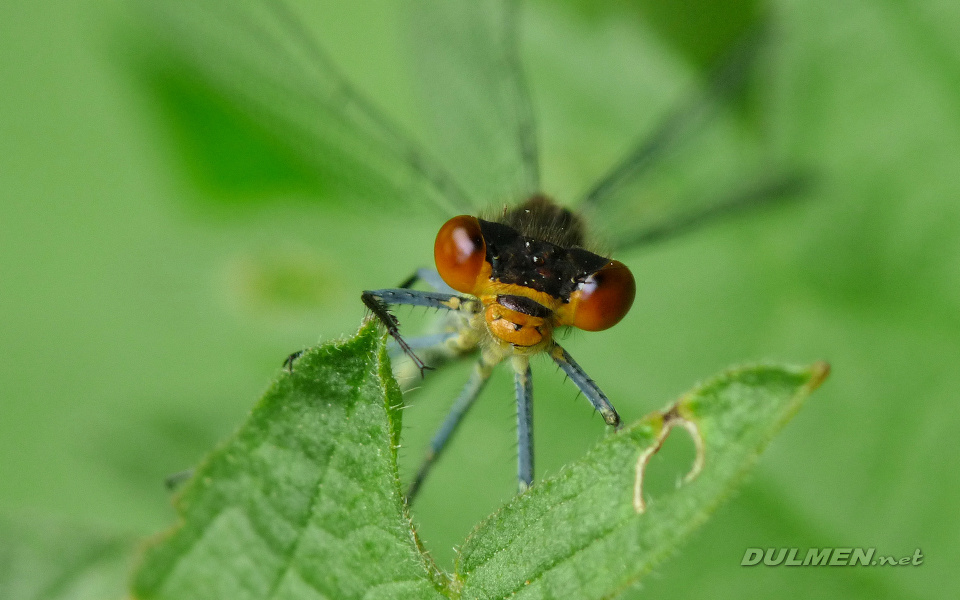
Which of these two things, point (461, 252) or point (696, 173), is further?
point (696, 173)

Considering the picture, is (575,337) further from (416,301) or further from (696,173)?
(416,301)

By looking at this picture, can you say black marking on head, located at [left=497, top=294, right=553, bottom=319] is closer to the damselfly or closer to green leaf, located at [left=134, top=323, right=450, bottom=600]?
the damselfly

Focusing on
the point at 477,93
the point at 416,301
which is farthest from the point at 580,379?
the point at 477,93

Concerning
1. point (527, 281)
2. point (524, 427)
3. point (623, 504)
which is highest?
point (527, 281)

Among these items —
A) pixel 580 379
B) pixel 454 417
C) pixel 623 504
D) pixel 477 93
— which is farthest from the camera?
pixel 477 93

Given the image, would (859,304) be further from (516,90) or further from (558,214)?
Result: (516,90)

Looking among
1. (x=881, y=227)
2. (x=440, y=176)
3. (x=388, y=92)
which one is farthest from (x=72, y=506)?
(x=881, y=227)

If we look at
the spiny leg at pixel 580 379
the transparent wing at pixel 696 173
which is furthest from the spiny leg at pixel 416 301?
the transparent wing at pixel 696 173
